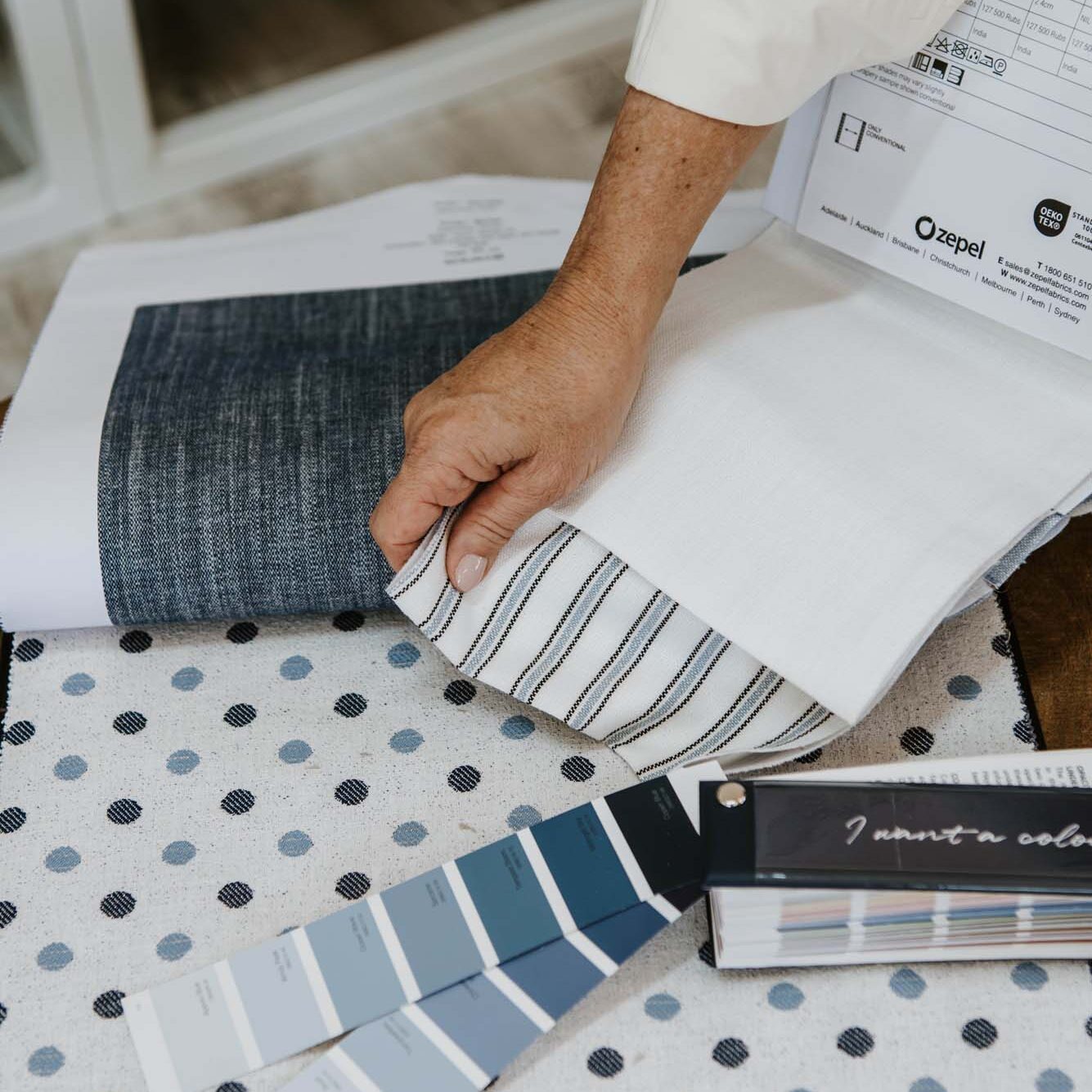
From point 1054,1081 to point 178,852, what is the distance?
0.43m

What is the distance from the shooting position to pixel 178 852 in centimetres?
67

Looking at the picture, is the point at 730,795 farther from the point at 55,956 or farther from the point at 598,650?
the point at 55,956

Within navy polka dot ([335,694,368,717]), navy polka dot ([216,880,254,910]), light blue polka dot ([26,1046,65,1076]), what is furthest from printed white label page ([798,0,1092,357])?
light blue polka dot ([26,1046,65,1076])

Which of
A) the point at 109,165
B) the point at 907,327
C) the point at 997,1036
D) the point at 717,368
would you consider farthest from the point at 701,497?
the point at 109,165

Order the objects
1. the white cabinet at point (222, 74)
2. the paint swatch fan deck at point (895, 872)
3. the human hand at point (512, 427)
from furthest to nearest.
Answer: the white cabinet at point (222, 74)
the human hand at point (512, 427)
the paint swatch fan deck at point (895, 872)

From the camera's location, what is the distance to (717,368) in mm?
747

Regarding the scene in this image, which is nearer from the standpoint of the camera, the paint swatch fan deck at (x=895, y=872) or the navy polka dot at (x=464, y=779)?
the paint swatch fan deck at (x=895, y=872)

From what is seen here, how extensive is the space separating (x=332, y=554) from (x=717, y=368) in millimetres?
240

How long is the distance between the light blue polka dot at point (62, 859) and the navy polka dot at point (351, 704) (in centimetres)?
15

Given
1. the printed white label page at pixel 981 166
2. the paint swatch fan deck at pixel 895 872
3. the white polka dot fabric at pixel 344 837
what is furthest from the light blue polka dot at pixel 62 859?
the printed white label page at pixel 981 166

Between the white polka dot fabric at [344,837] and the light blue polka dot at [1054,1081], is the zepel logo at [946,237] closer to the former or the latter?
the white polka dot fabric at [344,837]

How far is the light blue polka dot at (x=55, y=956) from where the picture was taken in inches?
24.6

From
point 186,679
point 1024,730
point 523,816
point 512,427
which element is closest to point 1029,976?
point 1024,730

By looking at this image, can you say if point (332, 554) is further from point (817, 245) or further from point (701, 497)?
point (817, 245)
